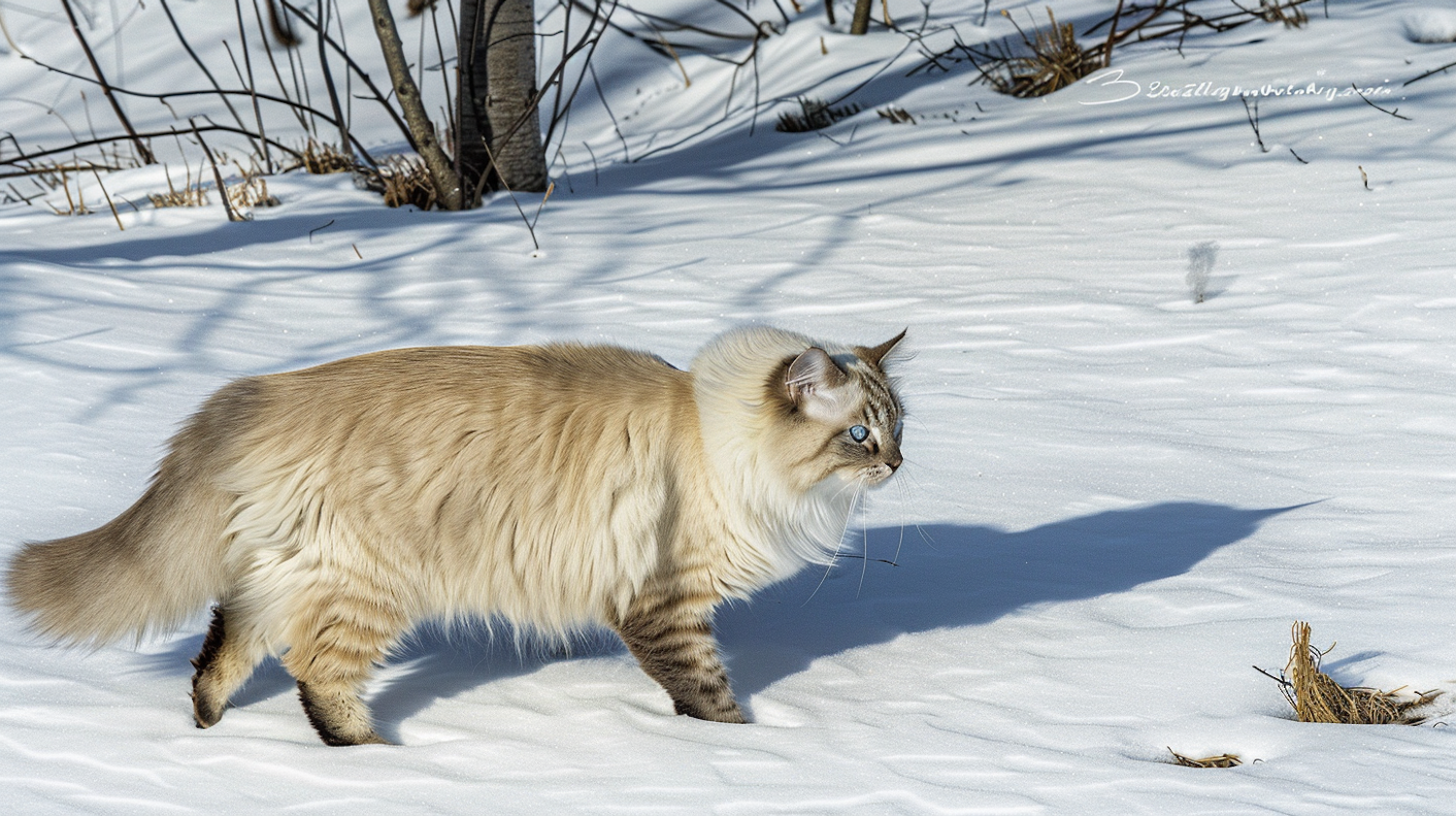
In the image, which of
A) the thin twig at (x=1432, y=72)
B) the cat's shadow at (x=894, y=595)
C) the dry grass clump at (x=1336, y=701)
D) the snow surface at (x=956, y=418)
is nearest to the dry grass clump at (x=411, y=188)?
the snow surface at (x=956, y=418)

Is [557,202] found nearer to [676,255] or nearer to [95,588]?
[676,255]

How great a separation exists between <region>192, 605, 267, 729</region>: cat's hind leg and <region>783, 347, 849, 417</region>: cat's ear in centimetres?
135

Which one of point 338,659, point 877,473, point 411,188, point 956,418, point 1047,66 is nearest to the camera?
point 338,659

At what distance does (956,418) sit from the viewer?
4.52 meters

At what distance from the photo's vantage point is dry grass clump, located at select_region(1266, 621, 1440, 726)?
2523 millimetres

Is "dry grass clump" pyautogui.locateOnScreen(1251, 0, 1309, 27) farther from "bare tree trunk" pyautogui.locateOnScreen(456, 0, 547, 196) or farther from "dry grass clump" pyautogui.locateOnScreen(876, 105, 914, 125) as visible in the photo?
"bare tree trunk" pyautogui.locateOnScreen(456, 0, 547, 196)

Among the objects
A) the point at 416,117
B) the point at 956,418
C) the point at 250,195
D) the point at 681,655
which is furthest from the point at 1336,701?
the point at 250,195

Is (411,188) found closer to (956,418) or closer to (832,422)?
(956,418)

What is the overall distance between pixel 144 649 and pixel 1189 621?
8.99 feet

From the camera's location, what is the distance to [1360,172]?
6.12 metres

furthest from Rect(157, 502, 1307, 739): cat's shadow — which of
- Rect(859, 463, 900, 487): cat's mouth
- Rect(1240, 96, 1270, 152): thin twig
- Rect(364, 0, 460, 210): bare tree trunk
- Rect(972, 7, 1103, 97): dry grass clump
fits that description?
Rect(972, 7, 1103, 97): dry grass clump

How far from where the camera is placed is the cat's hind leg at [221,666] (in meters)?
2.59

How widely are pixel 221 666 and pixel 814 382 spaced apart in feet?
4.94

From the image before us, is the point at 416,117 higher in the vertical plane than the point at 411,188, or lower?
higher
